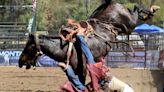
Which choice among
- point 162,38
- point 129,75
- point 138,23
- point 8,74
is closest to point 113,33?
point 138,23

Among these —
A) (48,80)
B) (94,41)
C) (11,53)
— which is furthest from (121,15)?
(11,53)

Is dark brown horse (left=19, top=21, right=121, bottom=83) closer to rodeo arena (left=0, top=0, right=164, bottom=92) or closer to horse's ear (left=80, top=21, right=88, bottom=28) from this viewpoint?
A: rodeo arena (left=0, top=0, right=164, bottom=92)

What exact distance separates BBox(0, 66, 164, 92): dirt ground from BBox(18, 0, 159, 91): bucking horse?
290 centimetres

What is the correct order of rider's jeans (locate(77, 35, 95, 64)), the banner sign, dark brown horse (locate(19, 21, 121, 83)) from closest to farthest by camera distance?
rider's jeans (locate(77, 35, 95, 64)) → dark brown horse (locate(19, 21, 121, 83)) → the banner sign

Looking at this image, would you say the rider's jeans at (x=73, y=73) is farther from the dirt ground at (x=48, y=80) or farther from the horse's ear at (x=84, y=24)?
the dirt ground at (x=48, y=80)

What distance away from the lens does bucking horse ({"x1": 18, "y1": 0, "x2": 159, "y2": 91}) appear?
6930 millimetres

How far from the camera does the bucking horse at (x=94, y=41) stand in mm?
6930

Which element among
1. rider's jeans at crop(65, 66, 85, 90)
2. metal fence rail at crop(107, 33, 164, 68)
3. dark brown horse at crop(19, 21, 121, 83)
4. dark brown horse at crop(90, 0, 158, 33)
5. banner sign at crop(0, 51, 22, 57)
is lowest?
banner sign at crop(0, 51, 22, 57)

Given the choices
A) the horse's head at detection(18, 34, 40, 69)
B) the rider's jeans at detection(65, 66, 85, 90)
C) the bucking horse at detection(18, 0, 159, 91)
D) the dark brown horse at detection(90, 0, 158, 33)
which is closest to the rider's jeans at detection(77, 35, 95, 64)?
the bucking horse at detection(18, 0, 159, 91)

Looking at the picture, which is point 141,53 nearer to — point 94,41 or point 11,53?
point 11,53

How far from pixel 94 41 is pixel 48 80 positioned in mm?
6178

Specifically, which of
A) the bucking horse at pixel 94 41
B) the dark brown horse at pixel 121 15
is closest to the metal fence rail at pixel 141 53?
the dark brown horse at pixel 121 15

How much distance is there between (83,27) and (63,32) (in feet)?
1.12

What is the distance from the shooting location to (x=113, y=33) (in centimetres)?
806
